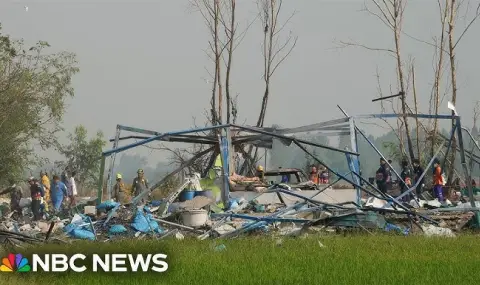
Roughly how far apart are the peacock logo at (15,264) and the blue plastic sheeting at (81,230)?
466cm

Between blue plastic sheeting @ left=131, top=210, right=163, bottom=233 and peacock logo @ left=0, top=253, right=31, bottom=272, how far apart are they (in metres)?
5.11

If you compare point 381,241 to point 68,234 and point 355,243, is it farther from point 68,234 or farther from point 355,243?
point 68,234

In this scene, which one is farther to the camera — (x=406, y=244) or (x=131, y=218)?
(x=131, y=218)

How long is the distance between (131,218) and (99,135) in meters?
45.2

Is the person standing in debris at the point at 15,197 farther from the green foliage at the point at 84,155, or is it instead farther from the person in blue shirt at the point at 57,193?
the green foliage at the point at 84,155

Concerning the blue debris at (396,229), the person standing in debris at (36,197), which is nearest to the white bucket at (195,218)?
the blue debris at (396,229)

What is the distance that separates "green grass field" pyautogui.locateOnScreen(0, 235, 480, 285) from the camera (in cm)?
866

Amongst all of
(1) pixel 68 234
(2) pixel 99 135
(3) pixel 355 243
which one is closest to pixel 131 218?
(1) pixel 68 234

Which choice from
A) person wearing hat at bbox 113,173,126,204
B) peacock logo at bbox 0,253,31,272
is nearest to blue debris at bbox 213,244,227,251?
peacock logo at bbox 0,253,31,272

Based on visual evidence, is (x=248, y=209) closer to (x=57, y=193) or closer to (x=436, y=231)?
(x=436, y=231)

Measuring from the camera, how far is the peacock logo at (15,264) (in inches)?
356

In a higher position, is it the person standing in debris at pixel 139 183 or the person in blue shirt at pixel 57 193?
the person standing in debris at pixel 139 183

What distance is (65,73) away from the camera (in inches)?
1521

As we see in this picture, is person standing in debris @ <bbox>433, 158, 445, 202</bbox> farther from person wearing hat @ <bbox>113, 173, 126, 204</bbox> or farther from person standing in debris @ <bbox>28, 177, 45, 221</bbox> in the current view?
person standing in debris @ <bbox>28, 177, 45, 221</bbox>
